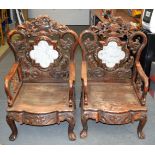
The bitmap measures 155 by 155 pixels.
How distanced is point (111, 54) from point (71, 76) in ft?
1.29

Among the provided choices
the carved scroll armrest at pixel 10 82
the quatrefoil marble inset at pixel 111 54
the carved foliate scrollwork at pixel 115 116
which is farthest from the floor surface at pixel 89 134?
the quatrefoil marble inset at pixel 111 54

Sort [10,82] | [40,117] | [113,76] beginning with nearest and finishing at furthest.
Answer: [40,117]
[10,82]
[113,76]

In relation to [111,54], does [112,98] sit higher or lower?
lower

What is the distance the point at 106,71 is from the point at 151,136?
2.16 feet

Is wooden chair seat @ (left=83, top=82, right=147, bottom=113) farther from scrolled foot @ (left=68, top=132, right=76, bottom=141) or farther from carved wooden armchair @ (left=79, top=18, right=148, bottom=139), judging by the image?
scrolled foot @ (left=68, top=132, right=76, bottom=141)

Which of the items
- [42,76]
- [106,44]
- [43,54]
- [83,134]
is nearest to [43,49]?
[43,54]

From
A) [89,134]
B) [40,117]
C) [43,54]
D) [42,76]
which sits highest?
[43,54]

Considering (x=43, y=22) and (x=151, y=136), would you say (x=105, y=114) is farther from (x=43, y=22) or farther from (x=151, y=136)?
(x=43, y=22)

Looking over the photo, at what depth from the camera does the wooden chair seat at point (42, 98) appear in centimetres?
182

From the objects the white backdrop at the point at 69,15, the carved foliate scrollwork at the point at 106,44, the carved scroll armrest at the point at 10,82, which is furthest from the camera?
the white backdrop at the point at 69,15

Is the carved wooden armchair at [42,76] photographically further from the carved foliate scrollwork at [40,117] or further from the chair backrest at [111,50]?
the chair backrest at [111,50]

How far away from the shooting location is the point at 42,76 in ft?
7.00

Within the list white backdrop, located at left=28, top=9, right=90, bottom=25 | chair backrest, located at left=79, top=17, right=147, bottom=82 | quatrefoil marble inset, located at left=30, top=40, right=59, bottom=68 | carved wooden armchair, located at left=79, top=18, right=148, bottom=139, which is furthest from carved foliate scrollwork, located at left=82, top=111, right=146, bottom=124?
white backdrop, located at left=28, top=9, right=90, bottom=25

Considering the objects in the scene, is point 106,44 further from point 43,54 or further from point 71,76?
point 43,54
